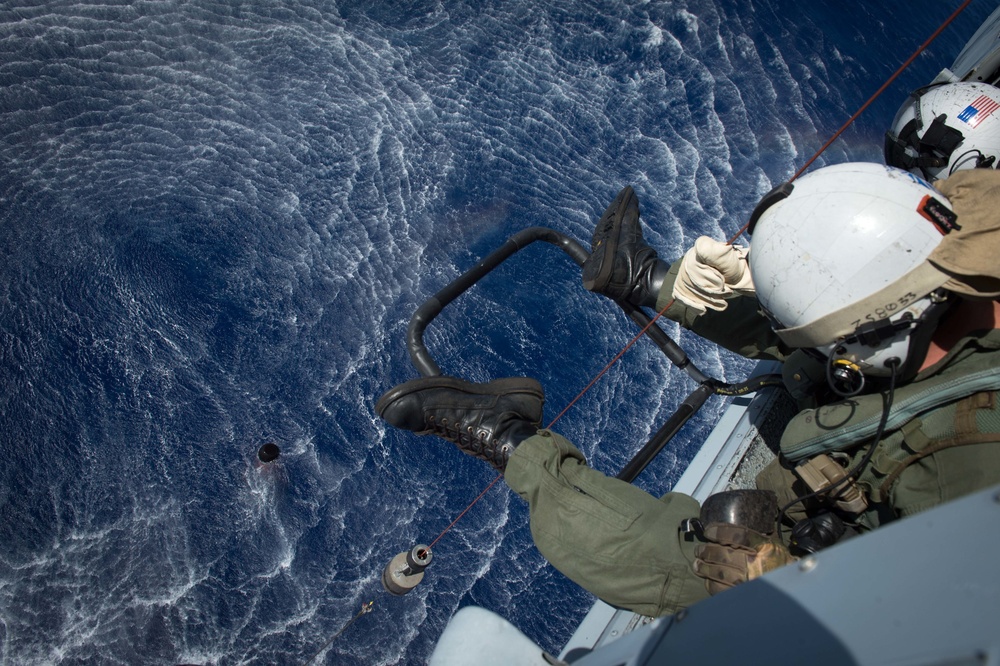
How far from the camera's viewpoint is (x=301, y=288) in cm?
632

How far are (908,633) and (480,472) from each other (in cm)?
529

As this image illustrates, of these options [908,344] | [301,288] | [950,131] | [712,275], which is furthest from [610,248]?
[301,288]

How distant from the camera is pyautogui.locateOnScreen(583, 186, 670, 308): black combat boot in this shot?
2947mm

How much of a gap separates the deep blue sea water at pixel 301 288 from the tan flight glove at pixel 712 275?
345cm

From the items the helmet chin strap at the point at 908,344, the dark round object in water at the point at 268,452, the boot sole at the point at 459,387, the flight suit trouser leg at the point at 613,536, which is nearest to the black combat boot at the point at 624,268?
the boot sole at the point at 459,387

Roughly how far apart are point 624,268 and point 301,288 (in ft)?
13.9

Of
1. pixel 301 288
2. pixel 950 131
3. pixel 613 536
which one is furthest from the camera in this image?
pixel 301 288

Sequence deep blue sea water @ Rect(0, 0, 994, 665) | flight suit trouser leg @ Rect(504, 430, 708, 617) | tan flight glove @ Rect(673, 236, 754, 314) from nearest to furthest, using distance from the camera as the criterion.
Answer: flight suit trouser leg @ Rect(504, 430, 708, 617), tan flight glove @ Rect(673, 236, 754, 314), deep blue sea water @ Rect(0, 0, 994, 665)

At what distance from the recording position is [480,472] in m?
5.91

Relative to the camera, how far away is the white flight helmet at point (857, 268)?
6.01 ft

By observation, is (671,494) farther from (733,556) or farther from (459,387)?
(459,387)

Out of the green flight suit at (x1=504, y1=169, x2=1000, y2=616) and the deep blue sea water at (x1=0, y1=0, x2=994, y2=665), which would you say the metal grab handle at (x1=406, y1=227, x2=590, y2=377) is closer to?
the green flight suit at (x1=504, y1=169, x2=1000, y2=616)

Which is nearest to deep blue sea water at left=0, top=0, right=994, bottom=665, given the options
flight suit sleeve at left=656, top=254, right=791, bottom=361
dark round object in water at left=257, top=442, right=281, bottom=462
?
dark round object in water at left=257, top=442, right=281, bottom=462

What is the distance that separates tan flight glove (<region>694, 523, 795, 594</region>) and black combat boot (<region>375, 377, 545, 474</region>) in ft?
3.02
